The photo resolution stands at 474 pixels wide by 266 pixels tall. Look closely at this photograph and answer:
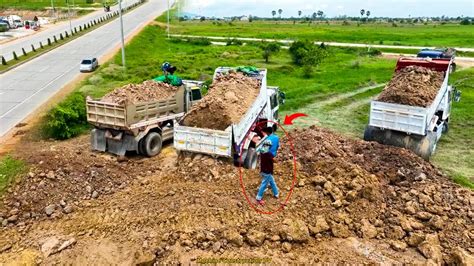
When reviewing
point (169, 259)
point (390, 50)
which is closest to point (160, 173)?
point (169, 259)

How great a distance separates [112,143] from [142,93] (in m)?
2.08

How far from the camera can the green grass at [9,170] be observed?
12.0 m

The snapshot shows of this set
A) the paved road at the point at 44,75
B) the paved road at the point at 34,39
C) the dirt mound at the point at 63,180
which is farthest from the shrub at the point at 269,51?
the dirt mound at the point at 63,180

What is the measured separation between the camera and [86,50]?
40.9m

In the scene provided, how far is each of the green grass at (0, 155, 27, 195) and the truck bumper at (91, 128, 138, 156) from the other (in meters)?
2.51

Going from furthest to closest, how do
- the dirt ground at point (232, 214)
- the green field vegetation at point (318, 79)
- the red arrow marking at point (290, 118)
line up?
the red arrow marking at point (290, 118) → the green field vegetation at point (318, 79) → the dirt ground at point (232, 214)

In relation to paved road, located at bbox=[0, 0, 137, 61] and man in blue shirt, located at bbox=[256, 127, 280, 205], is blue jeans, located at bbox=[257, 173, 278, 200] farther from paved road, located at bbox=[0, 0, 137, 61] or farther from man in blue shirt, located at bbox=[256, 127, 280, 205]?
paved road, located at bbox=[0, 0, 137, 61]

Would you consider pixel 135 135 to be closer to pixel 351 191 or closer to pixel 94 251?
pixel 94 251

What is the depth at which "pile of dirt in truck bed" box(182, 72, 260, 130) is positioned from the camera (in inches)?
506

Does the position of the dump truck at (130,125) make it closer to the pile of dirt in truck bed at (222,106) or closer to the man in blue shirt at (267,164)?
the pile of dirt in truck bed at (222,106)

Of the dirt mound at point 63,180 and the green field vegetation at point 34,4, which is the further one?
the green field vegetation at point 34,4

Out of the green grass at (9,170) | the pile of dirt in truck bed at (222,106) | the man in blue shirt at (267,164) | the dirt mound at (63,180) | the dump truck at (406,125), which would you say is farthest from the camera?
the dump truck at (406,125)

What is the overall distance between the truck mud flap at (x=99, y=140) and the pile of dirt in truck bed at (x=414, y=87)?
10.0 metres

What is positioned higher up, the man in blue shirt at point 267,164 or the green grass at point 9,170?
the man in blue shirt at point 267,164
